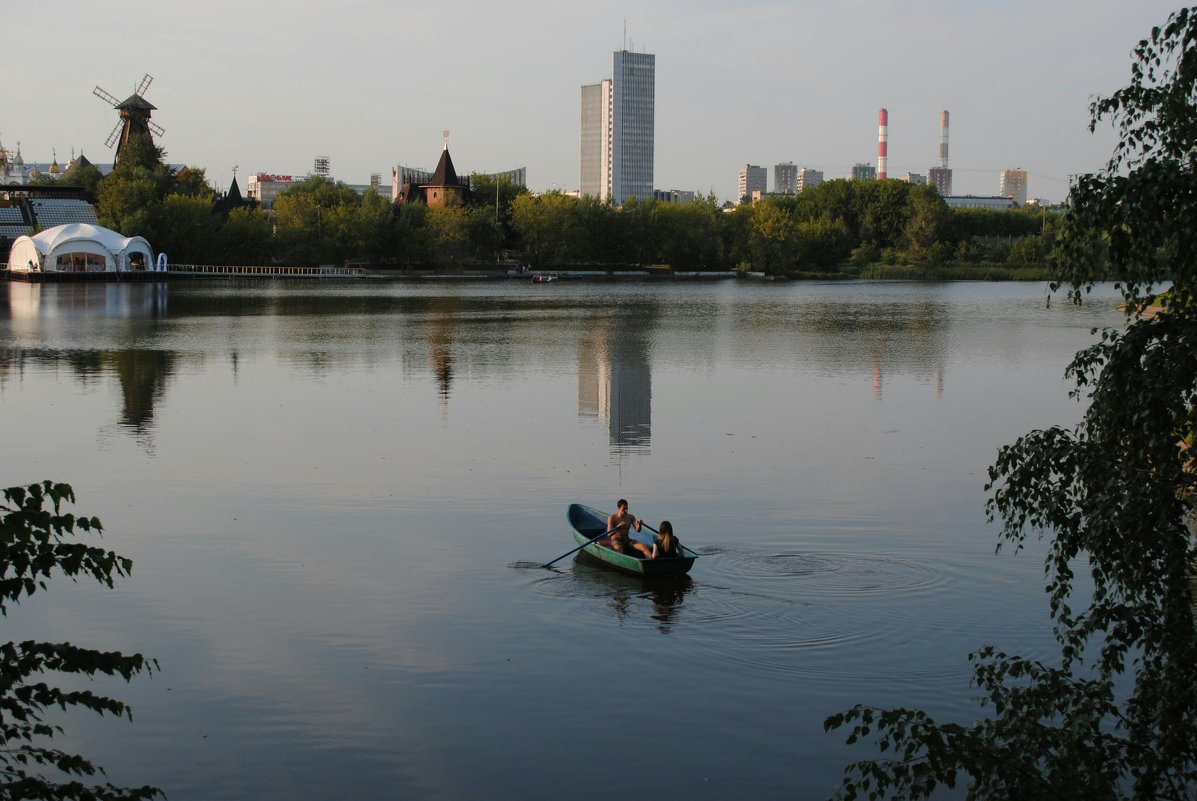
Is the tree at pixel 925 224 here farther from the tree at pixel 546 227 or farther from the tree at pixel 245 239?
the tree at pixel 245 239

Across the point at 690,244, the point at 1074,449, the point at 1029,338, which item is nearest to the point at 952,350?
the point at 1029,338

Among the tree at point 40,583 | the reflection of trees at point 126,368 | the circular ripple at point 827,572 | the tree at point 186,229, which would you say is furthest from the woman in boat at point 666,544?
the tree at point 186,229

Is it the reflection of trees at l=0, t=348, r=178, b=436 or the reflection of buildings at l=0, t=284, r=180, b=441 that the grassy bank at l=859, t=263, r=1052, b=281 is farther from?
the reflection of trees at l=0, t=348, r=178, b=436

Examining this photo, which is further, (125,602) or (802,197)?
(802,197)

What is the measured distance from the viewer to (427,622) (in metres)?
14.0

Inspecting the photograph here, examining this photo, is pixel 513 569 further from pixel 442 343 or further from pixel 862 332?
pixel 862 332

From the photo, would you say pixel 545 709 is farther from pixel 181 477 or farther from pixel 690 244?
pixel 690 244

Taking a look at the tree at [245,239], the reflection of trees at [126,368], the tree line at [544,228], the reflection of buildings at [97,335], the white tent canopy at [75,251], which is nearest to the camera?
the reflection of trees at [126,368]

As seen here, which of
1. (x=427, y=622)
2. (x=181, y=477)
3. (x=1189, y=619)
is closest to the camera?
(x=1189, y=619)

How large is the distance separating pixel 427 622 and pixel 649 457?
977cm

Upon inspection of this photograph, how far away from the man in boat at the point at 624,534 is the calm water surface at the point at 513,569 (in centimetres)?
56

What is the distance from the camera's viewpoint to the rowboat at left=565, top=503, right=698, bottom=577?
49.7 ft

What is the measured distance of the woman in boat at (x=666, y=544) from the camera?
49.6ft

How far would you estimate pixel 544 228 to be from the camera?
12631 cm
